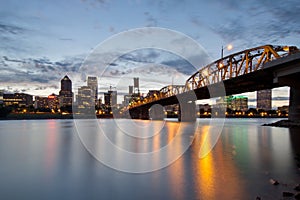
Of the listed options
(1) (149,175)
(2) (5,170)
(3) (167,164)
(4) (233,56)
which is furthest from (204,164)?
(4) (233,56)

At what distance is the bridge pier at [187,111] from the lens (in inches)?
3905

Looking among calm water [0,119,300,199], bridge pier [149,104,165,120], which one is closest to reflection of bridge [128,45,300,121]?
calm water [0,119,300,199]

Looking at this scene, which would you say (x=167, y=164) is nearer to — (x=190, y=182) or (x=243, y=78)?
(x=190, y=182)

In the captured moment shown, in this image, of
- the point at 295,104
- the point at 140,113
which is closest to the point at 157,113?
the point at 140,113

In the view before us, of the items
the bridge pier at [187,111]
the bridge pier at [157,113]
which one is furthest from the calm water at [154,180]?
the bridge pier at [157,113]

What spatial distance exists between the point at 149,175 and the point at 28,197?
5419mm

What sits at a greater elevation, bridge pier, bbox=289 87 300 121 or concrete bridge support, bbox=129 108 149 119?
bridge pier, bbox=289 87 300 121

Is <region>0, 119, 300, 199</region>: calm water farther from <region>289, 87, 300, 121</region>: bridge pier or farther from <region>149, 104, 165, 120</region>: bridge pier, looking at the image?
<region>149, 104, 165, 120</region>: bridge pier

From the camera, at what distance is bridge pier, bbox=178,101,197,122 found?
99.2 m

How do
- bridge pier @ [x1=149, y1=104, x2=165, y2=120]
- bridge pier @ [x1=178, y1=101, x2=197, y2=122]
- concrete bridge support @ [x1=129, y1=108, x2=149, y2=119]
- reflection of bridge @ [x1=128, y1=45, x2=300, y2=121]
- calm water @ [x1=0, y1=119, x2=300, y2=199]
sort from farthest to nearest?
bridge pier @ [x1=149, y1=104, x2=165, y2=120] → concrete bridge support @ [x1=129, y1=108, x2=149, y2=119] → bridge pier @ [x1=178, y1=101, x2=197, y2=122] → reflection of bridge @ [x1=128, y1=45, x2=300, y2=121] → calm water @ [x1=0, y1=119, x2=300, y2=199]

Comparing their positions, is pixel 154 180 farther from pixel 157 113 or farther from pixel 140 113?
pixel 140 113

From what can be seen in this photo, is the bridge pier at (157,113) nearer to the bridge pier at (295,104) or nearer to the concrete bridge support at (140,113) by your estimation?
the concrete bridge support at (140,113)

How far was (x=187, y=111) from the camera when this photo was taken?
329ft

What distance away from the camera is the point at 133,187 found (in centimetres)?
1105
